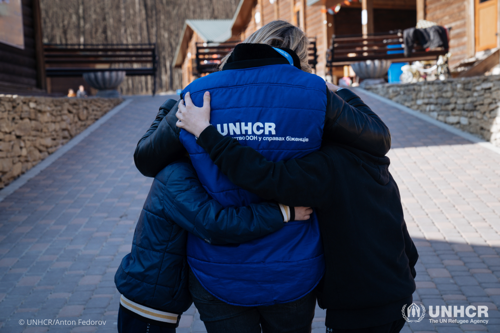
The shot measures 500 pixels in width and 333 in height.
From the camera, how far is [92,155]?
7934 millimetres

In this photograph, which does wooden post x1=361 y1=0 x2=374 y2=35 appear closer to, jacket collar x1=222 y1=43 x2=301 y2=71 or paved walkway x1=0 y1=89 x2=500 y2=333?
paved walkway x1=0 y1=89 x2=500 y2=333

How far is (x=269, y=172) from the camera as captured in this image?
4.63 ft

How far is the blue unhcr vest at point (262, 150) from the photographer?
146 cm

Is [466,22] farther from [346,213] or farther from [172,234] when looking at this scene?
[172,234]

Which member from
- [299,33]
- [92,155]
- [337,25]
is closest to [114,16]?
[337,25]

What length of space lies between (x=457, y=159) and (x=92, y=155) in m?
5.98

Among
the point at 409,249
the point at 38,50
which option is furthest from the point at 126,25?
the point at 409,249

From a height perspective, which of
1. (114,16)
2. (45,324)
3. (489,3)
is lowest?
(45,324)

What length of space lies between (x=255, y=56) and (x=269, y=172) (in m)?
0.39

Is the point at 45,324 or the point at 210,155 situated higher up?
the point at 210,155

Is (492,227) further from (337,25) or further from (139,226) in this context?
(337,25)

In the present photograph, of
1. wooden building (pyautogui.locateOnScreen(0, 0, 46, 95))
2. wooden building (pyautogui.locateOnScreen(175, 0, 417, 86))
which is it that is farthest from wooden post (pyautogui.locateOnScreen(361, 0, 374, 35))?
wooden building (pyautogui.locateOnScreen(0, 0, 46, 95))

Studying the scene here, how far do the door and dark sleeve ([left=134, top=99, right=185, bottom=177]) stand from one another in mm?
12887

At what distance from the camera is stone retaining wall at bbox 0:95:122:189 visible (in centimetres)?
634
